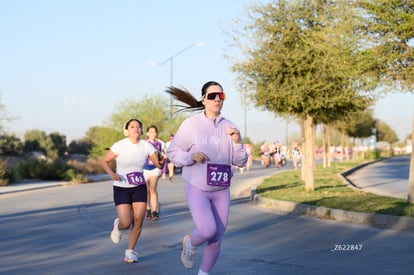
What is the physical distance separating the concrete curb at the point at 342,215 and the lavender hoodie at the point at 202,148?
6.00m

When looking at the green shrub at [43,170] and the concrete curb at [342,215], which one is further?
the green shrub at [43,170]

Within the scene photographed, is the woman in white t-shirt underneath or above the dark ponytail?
underneath

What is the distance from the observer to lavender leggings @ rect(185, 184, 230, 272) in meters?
6.34

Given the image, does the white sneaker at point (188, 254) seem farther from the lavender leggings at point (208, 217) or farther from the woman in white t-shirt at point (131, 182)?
the woman in white t-shirt at point (131, 182)

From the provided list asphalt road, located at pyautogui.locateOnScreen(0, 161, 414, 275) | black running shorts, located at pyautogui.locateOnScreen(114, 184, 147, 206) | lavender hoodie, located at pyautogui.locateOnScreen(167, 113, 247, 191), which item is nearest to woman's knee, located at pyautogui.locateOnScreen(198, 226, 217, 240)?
lavender hoodie, located at pyautogui.locateOnScreen(167, 113, 247, 191)

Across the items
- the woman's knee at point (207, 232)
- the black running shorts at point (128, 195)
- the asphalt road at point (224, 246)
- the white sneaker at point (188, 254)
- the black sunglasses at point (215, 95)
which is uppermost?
the black sunglasses at point (215, 95)

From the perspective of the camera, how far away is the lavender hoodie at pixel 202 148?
6461mm

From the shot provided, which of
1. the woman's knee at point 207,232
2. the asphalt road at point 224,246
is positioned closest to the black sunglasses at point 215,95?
the woman's knee at point 207,232

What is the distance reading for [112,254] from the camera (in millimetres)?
9328

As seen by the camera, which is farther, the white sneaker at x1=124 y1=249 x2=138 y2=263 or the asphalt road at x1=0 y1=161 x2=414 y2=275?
the white sneaker at x1=124 y1=249 x2=138 y2=263

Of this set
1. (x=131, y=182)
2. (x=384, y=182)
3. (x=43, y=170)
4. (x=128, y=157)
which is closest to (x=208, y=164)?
(x=131, y=182)

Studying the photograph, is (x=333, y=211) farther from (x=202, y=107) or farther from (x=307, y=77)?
(x=202, y=107)

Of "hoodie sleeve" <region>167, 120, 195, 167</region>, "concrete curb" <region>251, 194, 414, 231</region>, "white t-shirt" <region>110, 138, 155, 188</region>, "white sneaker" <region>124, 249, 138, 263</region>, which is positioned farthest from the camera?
"concrete curb" <region>251, 194, 414, 231</region>

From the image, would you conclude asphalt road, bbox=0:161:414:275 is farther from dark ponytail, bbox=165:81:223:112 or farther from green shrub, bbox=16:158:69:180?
green shrub, bbox=16:158:69:180
